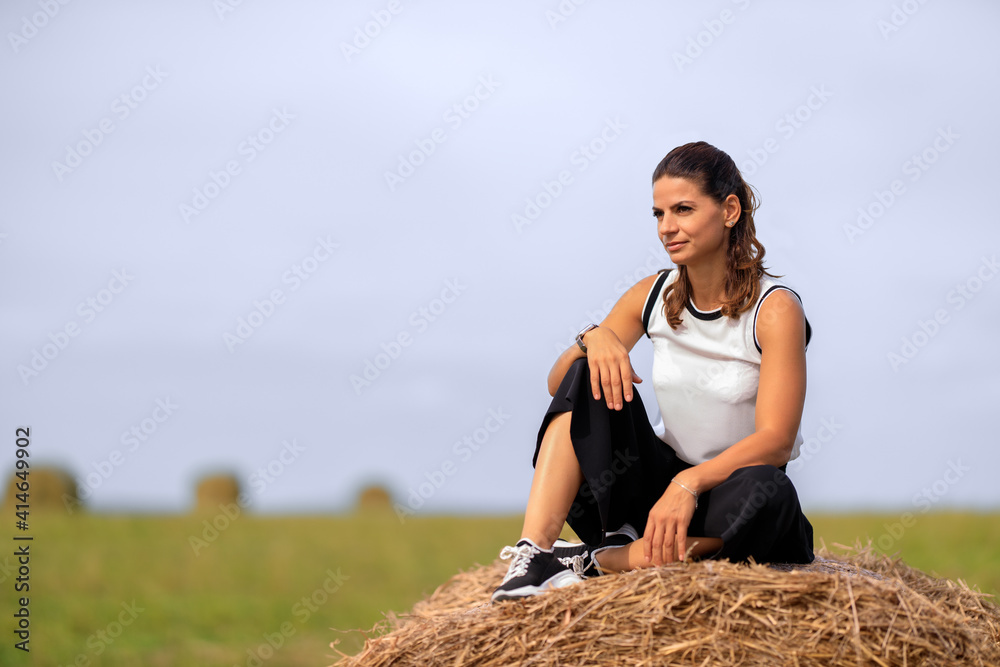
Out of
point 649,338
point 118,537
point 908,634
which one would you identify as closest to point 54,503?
point 118,537

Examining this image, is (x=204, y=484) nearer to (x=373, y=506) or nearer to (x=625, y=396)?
(x=373, y=506)

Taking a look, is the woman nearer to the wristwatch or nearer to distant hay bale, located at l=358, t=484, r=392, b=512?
the wristwatch

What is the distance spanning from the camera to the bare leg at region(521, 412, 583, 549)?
3.39 m

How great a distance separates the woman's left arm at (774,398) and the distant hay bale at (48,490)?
16.5m

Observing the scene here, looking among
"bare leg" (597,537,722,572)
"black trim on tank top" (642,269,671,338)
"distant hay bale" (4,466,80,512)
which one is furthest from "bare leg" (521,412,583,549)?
"distant hay bale" (4,466,80,512)

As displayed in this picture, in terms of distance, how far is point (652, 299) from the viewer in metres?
3.95

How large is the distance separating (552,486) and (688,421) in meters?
0.71

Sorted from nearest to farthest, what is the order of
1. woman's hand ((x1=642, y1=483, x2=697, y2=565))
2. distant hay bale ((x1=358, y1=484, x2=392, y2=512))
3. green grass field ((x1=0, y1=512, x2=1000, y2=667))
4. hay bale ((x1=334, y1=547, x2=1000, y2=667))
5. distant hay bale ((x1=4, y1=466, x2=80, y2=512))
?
1. hay bale ((x1=334, y1=547, x2=1000, y2=667))
2. woman's hand ((x1=642, y1=483, x2=697, y2=565))
3. green grass field ((x1=0, y1=512, x2=1000, y2=667))
4. distant hay bale ((x1=4, y1=466, x2=80, y2=512))
5. distant hay bale ((x1=358, y1=484, x2=392, y2=512))

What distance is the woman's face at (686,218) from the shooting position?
354 centimetres

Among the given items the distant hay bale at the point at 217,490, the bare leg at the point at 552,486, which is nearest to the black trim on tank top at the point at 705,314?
the bare leg at the point at 552,486

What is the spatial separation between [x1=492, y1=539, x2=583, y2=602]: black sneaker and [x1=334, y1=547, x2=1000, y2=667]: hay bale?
0.10 metres

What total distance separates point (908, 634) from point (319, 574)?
8.72m

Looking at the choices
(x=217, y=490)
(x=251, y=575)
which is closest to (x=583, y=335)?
(x=251, y=575)

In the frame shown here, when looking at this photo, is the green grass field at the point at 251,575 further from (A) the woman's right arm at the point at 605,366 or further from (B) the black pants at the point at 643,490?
(A) the woman's right arm at the point at 605,366
